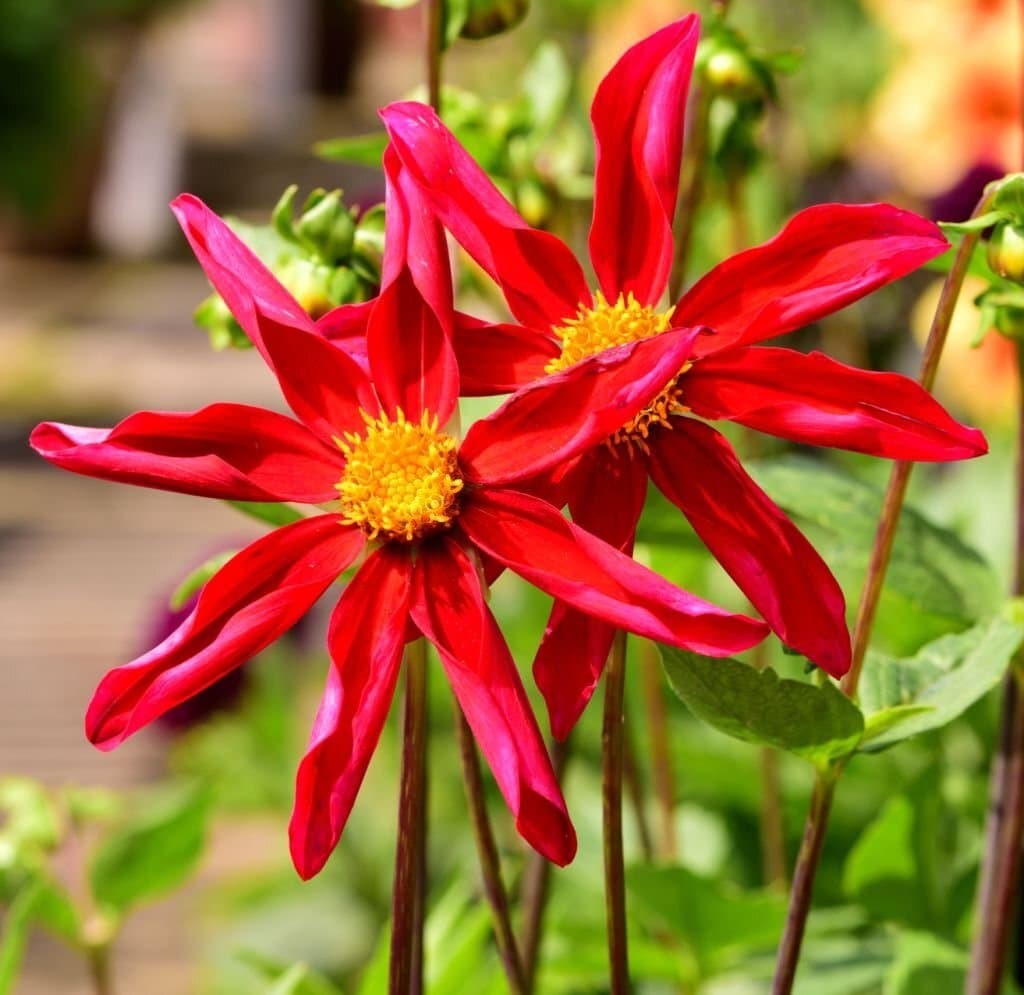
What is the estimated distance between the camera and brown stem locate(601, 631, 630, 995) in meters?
0.22

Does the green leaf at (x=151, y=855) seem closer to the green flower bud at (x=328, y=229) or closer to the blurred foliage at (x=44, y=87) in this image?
the green flower bud at (x=328, y=229)

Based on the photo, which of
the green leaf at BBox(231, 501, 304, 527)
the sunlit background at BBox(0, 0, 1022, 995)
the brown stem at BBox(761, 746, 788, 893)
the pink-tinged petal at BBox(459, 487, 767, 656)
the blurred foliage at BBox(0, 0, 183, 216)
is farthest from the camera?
the blurred foliage at BBox(0, 0, 183, 216)

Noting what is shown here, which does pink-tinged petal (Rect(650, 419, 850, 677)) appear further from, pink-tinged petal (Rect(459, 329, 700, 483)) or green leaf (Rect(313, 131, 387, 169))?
green leaf (Rect(313, 131, 387, 169))

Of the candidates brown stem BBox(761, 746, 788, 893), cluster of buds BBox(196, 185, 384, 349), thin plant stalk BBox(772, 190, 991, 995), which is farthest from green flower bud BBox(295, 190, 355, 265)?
brown stem BBox(761, 746, 788, 893)

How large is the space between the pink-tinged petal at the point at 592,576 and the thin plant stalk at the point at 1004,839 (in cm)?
15

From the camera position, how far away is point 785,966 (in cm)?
26

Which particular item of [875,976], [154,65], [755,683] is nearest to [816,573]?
[755,683]

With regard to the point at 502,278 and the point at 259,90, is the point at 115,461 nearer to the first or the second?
the point at 502,278

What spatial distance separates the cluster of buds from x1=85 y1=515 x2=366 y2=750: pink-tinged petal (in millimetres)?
68

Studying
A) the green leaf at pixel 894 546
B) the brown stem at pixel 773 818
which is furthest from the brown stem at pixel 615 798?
the brown stem at pixel 773 818

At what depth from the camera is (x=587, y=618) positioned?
0.22m

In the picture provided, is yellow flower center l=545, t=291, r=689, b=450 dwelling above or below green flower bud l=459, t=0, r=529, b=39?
below

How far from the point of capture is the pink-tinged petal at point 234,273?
23 centimetres

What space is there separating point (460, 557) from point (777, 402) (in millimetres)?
49
